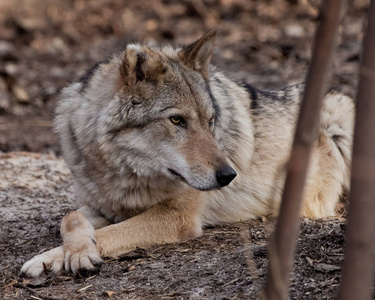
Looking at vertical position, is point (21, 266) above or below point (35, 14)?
below

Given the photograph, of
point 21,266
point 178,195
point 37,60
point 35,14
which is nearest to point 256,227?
point 178,195

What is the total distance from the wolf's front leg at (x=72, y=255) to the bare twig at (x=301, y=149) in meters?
2.48

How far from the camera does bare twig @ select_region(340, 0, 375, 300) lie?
204 cm

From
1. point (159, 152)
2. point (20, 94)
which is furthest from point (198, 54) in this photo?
point (20, 94)

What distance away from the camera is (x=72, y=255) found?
4453 millimetres

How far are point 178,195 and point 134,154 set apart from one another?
0.57m

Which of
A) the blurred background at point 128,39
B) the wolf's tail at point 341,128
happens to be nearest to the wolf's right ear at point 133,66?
the wolf's tail at point 341,128

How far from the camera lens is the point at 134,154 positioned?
482 cm

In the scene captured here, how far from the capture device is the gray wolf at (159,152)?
463 centimetres

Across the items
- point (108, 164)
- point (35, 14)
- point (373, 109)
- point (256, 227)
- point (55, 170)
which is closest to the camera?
point (373, 109)

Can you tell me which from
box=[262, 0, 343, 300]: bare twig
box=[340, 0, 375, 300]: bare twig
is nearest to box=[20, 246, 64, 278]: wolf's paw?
box=[262, 0, 343, 300]: bare twig

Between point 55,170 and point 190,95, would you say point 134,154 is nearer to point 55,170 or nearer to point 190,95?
point 190,95

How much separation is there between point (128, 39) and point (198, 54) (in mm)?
8116

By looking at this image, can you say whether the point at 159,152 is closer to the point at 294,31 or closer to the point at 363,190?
the point at 363,190
